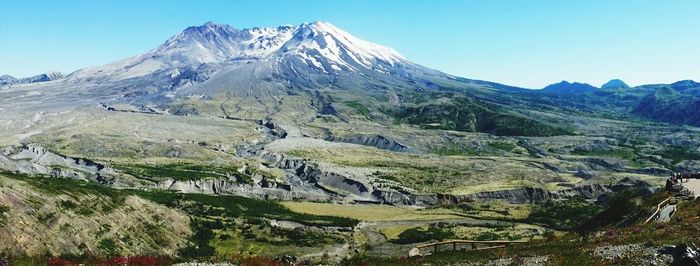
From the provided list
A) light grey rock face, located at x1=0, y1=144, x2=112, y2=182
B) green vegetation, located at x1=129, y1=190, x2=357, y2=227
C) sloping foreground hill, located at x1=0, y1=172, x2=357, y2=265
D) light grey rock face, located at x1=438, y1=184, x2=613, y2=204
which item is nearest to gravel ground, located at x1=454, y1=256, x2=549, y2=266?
sloping foreground hill, located at x1=0, y1=172, x2=357, y2=265

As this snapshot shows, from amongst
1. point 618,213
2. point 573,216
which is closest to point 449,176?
point 573,216

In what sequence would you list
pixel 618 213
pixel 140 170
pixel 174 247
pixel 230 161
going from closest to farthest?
pixel 618 213 → pixel 174 247 → pixel 140 170 → pixel 230 161

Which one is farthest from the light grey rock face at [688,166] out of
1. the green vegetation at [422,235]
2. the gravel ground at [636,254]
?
the gravel ground at [636,254]

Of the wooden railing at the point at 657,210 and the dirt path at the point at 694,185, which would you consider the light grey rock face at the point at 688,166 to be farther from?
the wooden railing at the point at 657,210

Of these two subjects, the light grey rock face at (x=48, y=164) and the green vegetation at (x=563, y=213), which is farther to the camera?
the light grey rock face at (x=48, y=164)

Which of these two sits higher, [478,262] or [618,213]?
[478,262]

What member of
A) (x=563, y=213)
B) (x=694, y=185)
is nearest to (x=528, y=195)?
(x=563, y=213)

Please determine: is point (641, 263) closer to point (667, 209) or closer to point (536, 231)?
point (667, 209)
